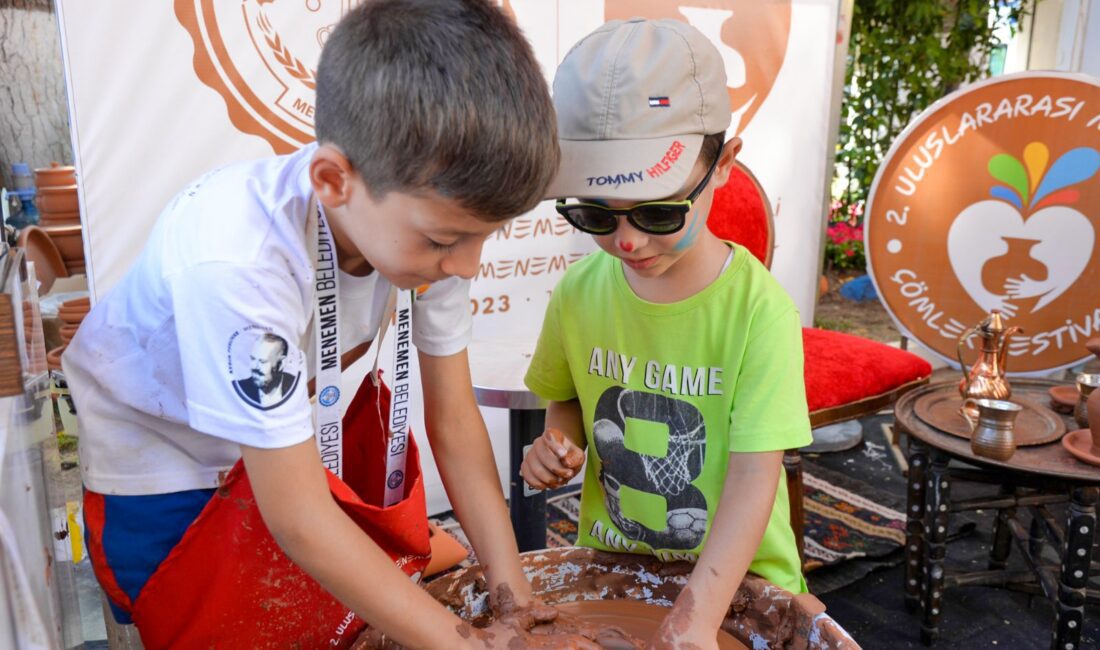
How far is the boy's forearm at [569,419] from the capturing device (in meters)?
1.61

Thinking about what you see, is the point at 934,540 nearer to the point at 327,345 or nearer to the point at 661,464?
the point at 661,464

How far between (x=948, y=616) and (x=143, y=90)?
9.03 ft

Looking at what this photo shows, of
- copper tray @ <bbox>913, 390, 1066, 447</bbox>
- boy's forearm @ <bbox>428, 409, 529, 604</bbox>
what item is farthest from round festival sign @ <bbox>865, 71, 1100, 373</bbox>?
boy's forearm @ <bbox>428, 409, 529, 604</bbox>

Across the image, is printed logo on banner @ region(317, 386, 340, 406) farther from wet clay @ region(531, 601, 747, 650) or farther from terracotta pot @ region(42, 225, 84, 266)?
terracotta pot @ region(42, 225, 84, 266)

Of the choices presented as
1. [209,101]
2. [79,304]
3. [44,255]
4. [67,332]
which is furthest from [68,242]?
[209,101]

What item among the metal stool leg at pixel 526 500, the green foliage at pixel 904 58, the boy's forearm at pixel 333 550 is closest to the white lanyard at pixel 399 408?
the boy's forearm at pixel 333 550

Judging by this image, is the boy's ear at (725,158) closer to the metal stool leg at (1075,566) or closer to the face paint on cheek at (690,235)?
the face paint on cheek at (690,235)

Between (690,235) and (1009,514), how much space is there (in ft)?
6.15

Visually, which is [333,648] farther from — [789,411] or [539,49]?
[539,49]

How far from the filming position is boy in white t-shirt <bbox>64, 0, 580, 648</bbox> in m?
0.90

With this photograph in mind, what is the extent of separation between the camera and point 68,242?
312cm

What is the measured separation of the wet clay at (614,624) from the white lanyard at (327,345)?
39 centimetres

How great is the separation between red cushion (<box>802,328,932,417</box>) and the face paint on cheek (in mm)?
1558

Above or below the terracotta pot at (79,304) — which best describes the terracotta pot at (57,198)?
above
